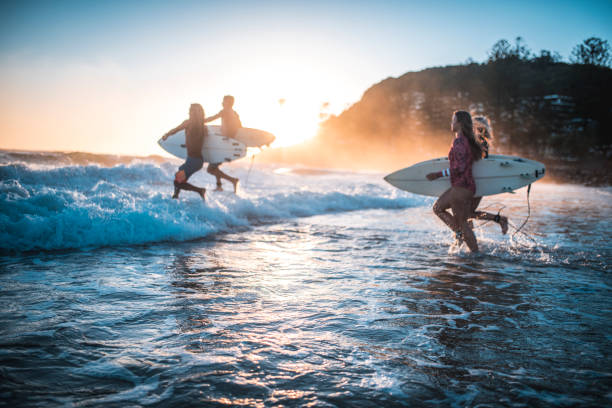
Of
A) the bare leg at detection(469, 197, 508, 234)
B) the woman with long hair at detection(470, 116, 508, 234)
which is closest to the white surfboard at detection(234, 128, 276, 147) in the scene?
the woman with long hair at detection(470, 116, 508, 234)

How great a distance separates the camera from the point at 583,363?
2176mm

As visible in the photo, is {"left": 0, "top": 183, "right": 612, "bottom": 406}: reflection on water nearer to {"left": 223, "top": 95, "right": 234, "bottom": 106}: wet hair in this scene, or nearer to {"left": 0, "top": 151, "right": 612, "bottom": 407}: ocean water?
{"left": 0, "top": 151, "right": 612, "bottom": 407}: ocean water

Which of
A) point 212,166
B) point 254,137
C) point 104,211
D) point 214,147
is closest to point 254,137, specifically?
point 254,137

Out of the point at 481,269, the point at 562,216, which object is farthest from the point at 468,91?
the point at 481,269

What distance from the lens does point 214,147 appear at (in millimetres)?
9281

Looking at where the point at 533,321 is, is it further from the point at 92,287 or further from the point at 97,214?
the point at 97,214

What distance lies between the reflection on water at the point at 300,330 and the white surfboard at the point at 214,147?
4.57 metres

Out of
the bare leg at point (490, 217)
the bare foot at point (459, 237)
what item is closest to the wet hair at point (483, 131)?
the bare leg at point (490, 217)

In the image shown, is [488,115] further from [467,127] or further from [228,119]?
[467,127]

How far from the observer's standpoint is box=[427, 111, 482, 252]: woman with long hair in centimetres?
514

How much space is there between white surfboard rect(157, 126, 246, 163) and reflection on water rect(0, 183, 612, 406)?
4.57 metres

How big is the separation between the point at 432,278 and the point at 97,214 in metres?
5.05

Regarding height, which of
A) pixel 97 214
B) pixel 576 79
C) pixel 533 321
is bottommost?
pixel 533 321

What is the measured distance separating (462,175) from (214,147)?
6217 mm
